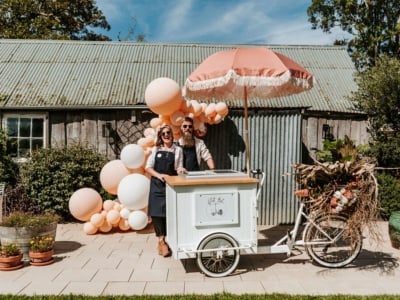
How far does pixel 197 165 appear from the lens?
6.03 metres

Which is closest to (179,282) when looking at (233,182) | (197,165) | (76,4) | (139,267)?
(139,267)

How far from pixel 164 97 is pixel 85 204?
7.68 feet

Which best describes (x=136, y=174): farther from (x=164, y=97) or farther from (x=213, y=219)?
(x=213, y=219)

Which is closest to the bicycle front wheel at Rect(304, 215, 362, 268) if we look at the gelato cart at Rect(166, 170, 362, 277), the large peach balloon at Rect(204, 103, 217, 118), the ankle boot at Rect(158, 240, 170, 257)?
the gelato cart at Rect(166, 170, 362, 277)

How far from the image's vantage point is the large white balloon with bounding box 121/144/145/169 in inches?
266

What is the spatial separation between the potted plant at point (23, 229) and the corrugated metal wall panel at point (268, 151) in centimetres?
342

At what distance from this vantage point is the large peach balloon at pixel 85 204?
22.6ft

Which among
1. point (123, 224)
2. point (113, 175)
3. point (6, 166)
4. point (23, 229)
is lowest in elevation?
point (123, 224)

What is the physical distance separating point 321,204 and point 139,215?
312 centimetres

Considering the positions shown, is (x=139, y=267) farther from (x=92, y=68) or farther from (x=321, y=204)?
(x=92, y=68)

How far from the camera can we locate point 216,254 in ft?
15.6

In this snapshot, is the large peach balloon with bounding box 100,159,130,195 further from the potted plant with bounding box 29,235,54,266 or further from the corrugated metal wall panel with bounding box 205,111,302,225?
the potted plant with bounding box 29,235,54,266

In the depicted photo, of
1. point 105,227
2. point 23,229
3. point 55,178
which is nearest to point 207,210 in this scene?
point 23,229

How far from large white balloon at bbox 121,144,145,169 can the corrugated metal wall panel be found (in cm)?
145
